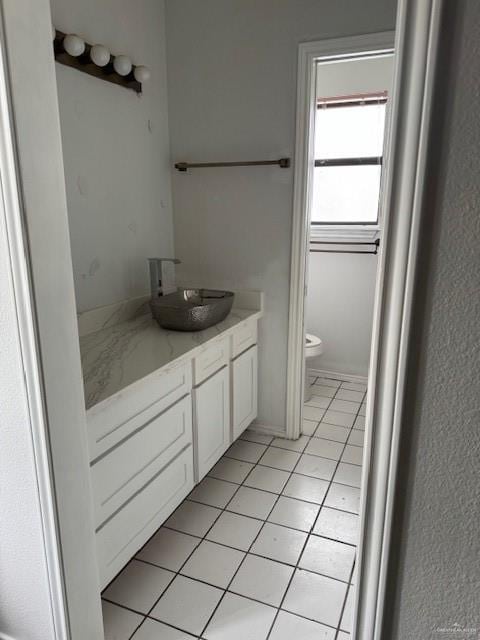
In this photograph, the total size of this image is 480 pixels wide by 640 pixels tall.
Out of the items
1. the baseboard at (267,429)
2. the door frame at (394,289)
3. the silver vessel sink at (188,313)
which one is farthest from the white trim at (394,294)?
the baseboard at (267,429)

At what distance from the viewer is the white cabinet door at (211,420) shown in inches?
80.7

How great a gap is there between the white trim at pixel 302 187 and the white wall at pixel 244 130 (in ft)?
0.13

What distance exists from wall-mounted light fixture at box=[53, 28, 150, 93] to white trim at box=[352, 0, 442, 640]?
1608 millimetres

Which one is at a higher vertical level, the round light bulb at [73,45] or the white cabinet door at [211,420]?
the round light bulb at [73,45]

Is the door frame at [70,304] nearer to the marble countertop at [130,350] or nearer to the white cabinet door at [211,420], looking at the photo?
the marble countertop at [130,350]

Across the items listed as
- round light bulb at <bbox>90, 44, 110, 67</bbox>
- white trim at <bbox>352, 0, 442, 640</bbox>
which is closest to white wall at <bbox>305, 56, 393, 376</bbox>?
round light bulb at <bbox>90, 44, 110, 67</bbox>

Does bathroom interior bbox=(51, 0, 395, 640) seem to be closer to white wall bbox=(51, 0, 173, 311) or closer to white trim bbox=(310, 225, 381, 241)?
white wall bbox=(51, 0, 173, 311)

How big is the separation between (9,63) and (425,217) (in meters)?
0.85

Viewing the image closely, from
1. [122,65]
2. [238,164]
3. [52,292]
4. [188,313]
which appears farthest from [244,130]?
[52,292]

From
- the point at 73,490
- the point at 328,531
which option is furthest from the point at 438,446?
the point at 328,531

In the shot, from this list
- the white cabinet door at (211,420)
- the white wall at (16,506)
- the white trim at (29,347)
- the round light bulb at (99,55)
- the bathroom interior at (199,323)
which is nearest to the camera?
the white trim at (29,347)

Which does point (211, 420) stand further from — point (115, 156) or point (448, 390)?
point (448, 390)

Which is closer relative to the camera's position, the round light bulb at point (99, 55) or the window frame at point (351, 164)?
the round light bulb at point (99, 55)

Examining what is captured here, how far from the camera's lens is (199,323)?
2.10m
